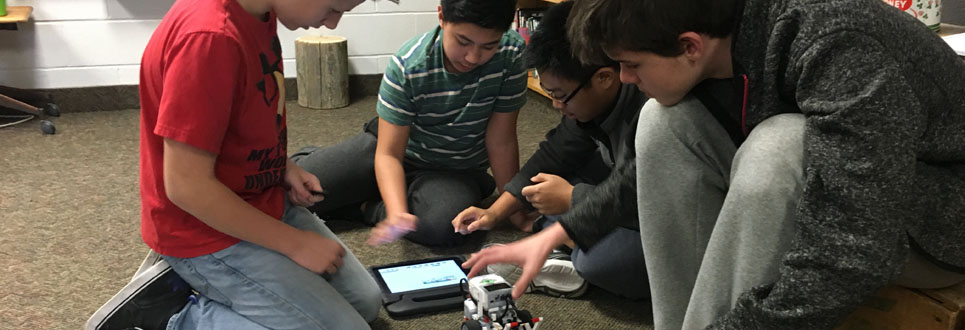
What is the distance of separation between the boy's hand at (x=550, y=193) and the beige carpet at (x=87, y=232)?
0.16 metres

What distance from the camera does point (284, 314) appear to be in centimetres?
115

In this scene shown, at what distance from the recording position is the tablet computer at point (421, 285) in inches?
54.0

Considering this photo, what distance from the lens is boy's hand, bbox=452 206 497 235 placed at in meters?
1.50

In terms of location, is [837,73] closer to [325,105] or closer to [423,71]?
[423,71]

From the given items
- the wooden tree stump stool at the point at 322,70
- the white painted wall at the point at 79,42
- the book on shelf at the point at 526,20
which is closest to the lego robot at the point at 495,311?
the book on shelf at the point at 526,20

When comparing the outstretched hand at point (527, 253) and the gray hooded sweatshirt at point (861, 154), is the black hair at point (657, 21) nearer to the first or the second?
the gray hooded sweatshirt at point (861, 154)

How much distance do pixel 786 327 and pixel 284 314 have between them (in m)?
0.68

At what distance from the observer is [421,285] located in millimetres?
1431

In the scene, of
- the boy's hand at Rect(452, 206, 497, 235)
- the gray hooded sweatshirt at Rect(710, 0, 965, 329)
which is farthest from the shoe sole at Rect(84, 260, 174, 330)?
the gray hooded sweatshirt at Rect(710, 0, 965, 329)

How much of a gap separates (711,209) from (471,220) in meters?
0.63

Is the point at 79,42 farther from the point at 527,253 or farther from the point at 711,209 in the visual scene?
the point at 711,209

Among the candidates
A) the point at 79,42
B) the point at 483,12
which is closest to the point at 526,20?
the point at 483,12

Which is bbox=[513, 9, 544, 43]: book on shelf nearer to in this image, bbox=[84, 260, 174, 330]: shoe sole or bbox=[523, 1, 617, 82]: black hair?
bbox=[523, 1, 617, 82]: black hair

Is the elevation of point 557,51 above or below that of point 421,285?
above
